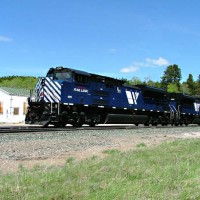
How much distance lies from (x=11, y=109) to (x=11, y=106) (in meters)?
0.40

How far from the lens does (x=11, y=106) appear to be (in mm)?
46469

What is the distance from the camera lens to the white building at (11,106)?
46125mm

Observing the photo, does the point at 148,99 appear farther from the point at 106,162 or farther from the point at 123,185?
the point at 123,185

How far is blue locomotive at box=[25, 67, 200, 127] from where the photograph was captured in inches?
883

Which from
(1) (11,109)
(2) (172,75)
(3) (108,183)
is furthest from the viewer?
(2) (172,75)

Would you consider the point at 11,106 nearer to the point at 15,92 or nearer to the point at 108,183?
the point at 15,92

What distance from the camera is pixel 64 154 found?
11.0m

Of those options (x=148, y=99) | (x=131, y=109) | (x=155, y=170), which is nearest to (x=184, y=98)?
(x=148, y=99)

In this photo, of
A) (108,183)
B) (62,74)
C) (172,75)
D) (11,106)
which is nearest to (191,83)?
(172,75)

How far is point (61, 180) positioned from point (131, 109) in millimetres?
23654

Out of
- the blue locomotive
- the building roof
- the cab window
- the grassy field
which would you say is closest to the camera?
the grassy field

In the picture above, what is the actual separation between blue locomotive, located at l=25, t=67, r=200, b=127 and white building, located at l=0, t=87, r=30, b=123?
20.2 meters

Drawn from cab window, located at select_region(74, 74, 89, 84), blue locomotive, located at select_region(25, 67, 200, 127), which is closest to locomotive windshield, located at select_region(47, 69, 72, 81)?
blue locomotive, located at select_region(25, 67, 200, 127)

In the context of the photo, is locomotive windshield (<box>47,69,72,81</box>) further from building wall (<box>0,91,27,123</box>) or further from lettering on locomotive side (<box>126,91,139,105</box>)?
building wall (<box>0,91,27,123</box>)
